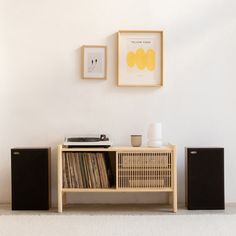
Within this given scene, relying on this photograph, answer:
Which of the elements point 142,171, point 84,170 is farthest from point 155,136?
point 84,170

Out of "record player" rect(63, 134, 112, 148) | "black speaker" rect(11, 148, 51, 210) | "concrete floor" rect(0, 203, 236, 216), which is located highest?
"record player" rect(63, 134, 112, 148)

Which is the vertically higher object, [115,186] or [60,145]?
[60,145]

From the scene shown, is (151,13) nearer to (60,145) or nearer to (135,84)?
(135,84)

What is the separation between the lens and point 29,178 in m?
4.47

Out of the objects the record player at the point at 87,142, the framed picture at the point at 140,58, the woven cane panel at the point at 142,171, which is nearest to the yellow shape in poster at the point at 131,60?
the framed picture at the point at 140,58

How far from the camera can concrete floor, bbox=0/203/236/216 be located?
434 cm

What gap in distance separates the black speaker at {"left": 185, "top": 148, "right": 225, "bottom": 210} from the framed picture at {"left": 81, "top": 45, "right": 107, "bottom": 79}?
109 centimetres

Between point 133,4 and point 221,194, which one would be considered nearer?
point 221,194

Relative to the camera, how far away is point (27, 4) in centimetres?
479

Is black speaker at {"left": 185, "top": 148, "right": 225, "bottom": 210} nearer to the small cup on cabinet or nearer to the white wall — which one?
the white wall

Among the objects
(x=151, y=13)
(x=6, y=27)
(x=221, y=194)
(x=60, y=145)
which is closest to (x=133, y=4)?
(x=151, y=13)

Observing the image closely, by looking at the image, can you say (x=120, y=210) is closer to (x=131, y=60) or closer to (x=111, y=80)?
(x=111, y=80)

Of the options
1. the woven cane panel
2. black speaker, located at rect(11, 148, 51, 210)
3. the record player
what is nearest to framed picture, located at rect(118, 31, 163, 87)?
the record player

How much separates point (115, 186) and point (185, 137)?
0.84 metres
